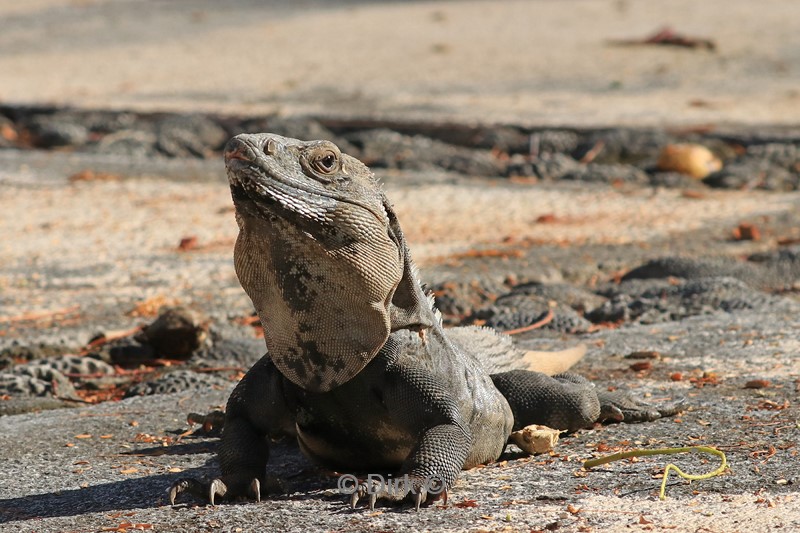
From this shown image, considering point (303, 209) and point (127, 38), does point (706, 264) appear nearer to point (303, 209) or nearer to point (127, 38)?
point (303, 209)

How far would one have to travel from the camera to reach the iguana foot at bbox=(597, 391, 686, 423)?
18.2ft

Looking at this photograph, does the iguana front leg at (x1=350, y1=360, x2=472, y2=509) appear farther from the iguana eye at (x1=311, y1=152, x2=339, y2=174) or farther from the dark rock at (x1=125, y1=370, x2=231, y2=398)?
the dark rock at (x1=125, y1=370, x2=231, y2=398)

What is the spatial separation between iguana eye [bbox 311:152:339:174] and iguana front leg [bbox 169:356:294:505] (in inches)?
33.2

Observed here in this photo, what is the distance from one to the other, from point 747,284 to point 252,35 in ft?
47.6

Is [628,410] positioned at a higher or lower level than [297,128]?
higher

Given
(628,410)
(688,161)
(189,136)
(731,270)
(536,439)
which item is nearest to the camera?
(536,439)

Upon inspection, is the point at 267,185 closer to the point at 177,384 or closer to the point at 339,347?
the point at 339,347

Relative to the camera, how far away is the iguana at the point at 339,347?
169 inches

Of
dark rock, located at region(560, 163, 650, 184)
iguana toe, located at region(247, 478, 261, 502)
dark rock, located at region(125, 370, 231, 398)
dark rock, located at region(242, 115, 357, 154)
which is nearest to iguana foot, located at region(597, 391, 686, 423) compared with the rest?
iguana toe, located at region(247, 478, 261, 502)

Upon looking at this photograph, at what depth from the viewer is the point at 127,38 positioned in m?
22.1

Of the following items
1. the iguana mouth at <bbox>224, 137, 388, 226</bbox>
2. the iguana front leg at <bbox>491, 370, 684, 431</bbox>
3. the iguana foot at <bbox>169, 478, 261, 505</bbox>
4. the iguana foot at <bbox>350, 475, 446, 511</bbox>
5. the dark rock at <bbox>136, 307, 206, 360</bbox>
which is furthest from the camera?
the dark rock at <bbox>136, 307, 206, 360</bbox>

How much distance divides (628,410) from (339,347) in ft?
5.22

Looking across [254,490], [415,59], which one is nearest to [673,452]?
[254,490]

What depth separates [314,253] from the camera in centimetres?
430
